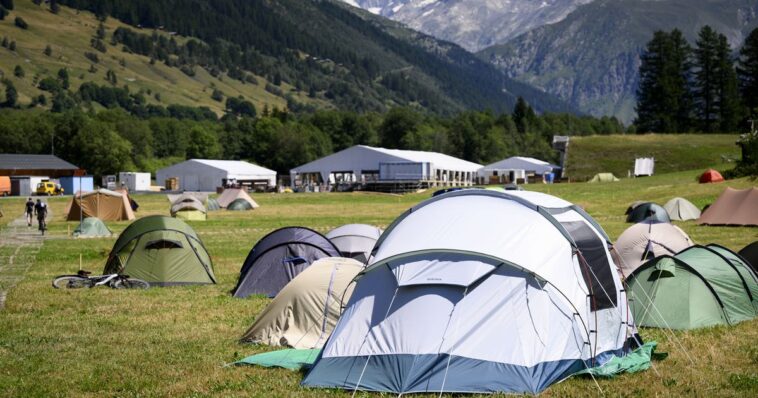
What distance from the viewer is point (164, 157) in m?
162

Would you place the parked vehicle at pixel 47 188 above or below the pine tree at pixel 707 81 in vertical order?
below

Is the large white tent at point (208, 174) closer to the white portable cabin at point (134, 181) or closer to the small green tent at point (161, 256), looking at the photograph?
the white portable cabin at point (134, 181)

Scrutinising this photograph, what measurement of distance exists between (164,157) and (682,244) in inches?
5902

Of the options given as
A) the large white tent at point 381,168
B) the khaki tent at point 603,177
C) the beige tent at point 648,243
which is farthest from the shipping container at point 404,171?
the beige tent at point 648,243

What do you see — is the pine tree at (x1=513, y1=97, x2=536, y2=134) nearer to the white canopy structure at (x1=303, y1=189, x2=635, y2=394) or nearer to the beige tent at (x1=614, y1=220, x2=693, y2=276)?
the beige tent at (x1=614, y1=220, x2=693, y2=276)

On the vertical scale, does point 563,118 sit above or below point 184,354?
above

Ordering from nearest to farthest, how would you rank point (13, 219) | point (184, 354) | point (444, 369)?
point (444, 369), point (184, 354), point (13, 219)

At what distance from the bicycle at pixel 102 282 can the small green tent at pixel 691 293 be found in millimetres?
11619

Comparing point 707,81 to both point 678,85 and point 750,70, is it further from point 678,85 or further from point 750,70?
point 750,70

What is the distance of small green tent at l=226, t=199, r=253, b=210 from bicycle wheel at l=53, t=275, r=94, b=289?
4017 centimetres

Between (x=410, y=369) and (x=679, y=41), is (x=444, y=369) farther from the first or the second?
(x=679, y=41)

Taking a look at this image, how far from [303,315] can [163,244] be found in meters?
8.69

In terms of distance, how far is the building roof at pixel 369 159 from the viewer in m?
100

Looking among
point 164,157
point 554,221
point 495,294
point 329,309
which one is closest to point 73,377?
point 329,309
